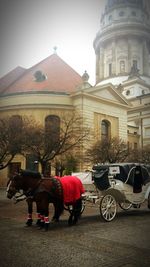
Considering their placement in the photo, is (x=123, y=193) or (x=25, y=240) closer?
(x=25, y=240)

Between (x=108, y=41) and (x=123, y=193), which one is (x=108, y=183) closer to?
(x=123, y=193)

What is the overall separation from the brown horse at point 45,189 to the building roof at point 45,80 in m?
24.3

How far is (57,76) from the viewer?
36.0m

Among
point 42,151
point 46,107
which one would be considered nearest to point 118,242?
point 42,151

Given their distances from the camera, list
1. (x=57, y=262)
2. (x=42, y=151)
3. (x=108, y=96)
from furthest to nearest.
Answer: (x=108, y=96) → (x=42, y=151) → (x=57, y=262)

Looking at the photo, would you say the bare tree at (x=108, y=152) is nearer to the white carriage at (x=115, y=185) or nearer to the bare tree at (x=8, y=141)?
the bare tree at (x=8, y=141)

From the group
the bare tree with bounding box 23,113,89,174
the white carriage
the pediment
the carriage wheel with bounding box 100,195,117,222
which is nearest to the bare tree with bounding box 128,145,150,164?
the bare tree with bounding box 23,113,89,174

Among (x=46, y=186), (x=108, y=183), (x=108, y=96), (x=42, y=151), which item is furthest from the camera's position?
(x=108, y=96)

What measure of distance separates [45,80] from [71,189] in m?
28.0

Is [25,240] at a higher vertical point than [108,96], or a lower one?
lower

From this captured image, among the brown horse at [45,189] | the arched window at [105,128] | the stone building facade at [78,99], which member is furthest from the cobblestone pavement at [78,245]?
the arched window at [105,128]

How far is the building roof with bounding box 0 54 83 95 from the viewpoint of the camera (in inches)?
1308

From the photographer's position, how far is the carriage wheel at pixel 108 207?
8570 mm

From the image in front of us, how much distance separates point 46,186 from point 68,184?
1.82 ft
